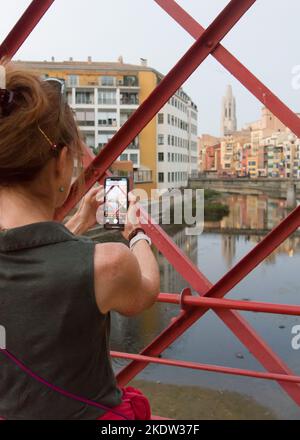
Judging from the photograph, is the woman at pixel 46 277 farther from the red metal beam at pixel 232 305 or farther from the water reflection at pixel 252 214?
the water reflection at pixel 252 214

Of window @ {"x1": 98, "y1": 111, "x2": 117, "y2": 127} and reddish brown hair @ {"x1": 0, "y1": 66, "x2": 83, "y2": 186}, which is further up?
window @ {"x1": 98, "y1": 111, "x2": 117, "y2": 127}

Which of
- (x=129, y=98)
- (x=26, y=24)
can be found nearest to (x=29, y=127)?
(x=26, y=24)

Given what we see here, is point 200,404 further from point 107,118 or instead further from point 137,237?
point 107,118

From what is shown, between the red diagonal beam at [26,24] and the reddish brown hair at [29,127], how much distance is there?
1507 millimetres

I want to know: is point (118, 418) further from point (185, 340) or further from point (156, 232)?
point (185, 340)

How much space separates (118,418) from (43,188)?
1.48ft

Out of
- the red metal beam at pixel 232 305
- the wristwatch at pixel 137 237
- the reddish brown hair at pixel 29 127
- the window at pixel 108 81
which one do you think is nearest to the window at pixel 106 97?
the window at pixel 108 81

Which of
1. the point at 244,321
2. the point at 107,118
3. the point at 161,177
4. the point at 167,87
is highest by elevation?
the point at 107,118

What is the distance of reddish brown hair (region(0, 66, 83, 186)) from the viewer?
729mm

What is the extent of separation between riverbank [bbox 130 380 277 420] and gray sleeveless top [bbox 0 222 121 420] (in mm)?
8633

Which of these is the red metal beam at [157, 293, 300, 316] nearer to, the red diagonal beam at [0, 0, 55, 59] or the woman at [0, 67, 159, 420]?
the woman at [0, 67, 159, 420]

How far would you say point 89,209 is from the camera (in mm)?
1266

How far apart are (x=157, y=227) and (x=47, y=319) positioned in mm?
1172

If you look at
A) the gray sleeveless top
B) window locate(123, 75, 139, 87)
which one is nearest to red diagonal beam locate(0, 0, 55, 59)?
the gray sleeveless top
